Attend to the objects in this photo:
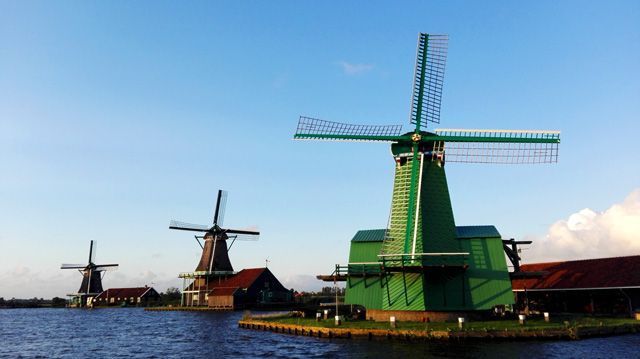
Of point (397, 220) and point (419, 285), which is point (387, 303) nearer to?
point (419, 285)

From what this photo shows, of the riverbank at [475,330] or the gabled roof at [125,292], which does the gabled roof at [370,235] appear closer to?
the riverbank at [475,330]

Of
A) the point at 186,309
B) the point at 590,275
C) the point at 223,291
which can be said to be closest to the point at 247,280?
the point at 223,291

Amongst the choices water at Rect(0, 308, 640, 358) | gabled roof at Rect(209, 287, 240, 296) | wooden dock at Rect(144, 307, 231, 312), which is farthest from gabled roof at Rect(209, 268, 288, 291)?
water at Rect(0, 308, 640, 358)

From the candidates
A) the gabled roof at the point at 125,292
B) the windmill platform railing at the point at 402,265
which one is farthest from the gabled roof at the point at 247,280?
the windmill platform railing at the point at 402,265

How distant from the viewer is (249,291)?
72.9 meters

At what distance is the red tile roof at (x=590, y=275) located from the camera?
37.0m

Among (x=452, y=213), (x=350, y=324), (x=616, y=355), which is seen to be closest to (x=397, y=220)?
(x=452, y=213)

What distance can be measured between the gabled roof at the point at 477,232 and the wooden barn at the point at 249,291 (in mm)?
42611

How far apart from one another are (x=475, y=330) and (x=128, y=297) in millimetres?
93306

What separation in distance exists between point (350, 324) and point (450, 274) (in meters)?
7.24

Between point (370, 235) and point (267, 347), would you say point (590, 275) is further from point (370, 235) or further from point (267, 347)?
point (267, 347)

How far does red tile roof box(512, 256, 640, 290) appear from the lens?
3697 cm

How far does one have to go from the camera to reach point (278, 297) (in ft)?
252

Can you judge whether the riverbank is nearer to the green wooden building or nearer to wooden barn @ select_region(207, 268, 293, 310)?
the green wooden building
